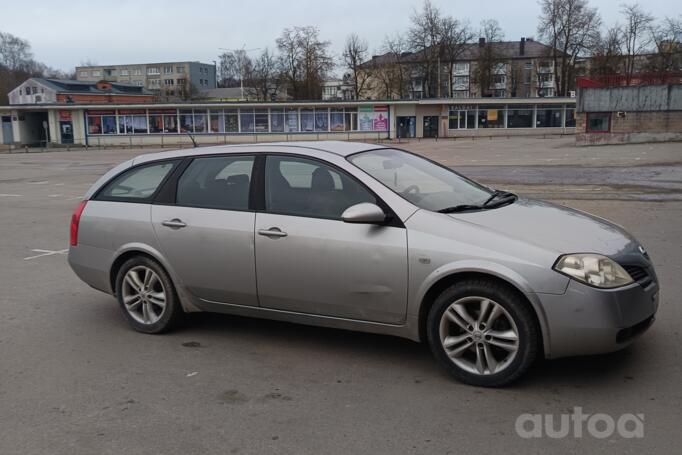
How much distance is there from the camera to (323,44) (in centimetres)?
8025

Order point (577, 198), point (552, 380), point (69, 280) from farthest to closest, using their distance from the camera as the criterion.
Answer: point (577, 198), point (69, 280), point (552, 380)

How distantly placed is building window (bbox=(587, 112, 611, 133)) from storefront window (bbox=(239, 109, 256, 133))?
103ft

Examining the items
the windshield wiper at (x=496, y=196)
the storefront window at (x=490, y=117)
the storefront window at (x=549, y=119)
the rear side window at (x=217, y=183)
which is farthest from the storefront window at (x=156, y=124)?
the windshield wiper at (x=496, y=196)

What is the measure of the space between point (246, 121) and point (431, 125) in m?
18.6

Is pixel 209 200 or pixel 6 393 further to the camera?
pixel 209 200

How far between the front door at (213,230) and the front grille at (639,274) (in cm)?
254

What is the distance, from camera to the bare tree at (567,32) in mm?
75000

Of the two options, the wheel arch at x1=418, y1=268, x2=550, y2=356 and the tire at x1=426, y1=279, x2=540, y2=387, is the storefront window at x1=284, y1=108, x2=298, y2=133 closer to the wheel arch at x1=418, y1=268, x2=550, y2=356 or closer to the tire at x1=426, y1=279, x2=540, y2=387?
the wheel arch at x1=418, y1=268, x2=550, y2=356

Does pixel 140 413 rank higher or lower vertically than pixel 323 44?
lower

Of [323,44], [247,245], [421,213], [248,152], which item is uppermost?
[323,44]

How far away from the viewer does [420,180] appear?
4.90 metres

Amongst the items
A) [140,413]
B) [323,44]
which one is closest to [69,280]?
[140,413]

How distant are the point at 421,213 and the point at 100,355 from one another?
2683 millimetres

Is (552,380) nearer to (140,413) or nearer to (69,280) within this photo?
(140,413)
